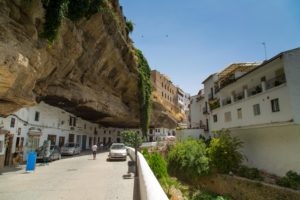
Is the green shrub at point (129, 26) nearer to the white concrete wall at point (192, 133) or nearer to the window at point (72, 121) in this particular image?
the window at point (72, 121)

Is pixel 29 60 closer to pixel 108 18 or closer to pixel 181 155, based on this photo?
pixel 108 18

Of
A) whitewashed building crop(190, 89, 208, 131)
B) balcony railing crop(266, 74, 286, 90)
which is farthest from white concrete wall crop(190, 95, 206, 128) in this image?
balcony railing crop(266, 74, 286, 90)

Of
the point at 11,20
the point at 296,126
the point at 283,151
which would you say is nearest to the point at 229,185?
the point at 283,151

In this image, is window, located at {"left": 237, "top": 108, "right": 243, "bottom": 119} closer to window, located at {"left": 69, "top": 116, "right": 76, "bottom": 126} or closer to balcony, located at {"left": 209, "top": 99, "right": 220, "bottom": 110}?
balcony, located at {"left": 209, "top": 99, "right": 220, "bottom": 110}

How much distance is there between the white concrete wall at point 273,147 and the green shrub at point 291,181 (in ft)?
2.15

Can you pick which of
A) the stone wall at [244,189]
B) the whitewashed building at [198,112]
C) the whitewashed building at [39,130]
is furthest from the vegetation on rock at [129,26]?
the stone wall at [244,189]

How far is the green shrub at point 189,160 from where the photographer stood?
21.7 meters

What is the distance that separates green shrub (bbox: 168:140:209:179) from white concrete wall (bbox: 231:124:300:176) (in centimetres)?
520

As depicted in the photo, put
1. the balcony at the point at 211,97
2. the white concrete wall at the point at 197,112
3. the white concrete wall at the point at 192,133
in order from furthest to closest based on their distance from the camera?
the white concrete wall at the point at 197,112
the white concrete wall at the point at 192,133
the balcony at the point at 211,97

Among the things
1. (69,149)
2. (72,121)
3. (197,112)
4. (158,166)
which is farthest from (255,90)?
(72,121)

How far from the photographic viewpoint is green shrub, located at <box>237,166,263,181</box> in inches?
695

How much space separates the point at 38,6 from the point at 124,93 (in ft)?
82.8

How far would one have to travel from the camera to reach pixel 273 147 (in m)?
18.8

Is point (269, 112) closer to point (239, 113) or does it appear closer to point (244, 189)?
point (239, 113)
